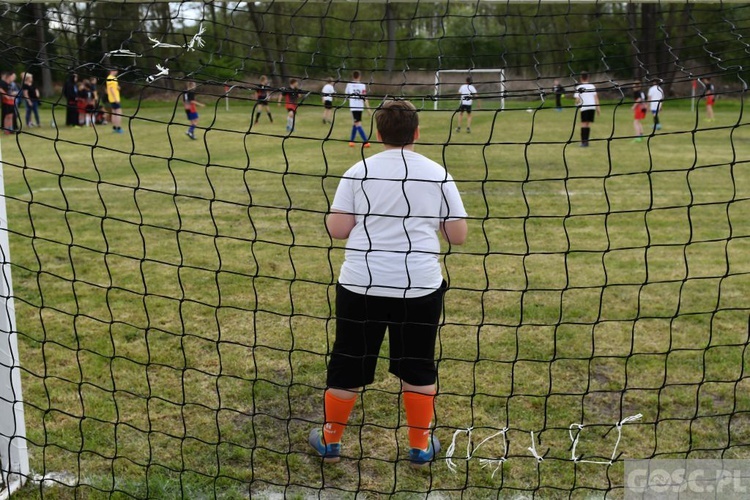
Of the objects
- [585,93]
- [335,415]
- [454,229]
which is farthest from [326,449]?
[585,93]

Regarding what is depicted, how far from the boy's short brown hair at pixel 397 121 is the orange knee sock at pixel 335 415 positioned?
43.3 inches

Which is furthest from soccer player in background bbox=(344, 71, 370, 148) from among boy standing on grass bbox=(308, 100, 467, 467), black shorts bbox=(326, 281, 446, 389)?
black shorts bbox=(326, 281, 446, 389)

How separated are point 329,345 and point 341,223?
1.75 metres

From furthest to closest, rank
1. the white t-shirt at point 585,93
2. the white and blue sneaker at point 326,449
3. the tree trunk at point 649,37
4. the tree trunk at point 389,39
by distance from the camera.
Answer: the tree trunk at point 389,39 → the tree trunk at point 649,37 → the white and blue sneaker at point 326,449 → the white t-shirt at point 585,93

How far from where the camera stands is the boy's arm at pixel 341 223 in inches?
119

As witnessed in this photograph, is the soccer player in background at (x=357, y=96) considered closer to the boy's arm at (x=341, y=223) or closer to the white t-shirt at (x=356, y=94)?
the white t-shirt at (x=356, y=94)

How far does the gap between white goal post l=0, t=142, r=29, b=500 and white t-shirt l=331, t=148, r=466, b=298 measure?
1.35 m

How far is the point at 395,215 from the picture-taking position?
117 inches

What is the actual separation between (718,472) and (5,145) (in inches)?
547

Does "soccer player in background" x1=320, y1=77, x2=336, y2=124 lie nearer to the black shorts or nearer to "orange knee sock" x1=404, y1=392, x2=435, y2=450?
the black shorts

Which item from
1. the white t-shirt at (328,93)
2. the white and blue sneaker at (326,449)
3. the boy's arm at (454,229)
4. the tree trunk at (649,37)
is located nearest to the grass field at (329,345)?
the white and blue sneaker at (326,449)

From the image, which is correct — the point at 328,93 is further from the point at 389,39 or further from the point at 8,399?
the point at 389,39

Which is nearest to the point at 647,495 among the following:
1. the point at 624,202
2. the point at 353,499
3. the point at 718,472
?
the point at 718,472

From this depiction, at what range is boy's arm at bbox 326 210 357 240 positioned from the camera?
3.03 metres
